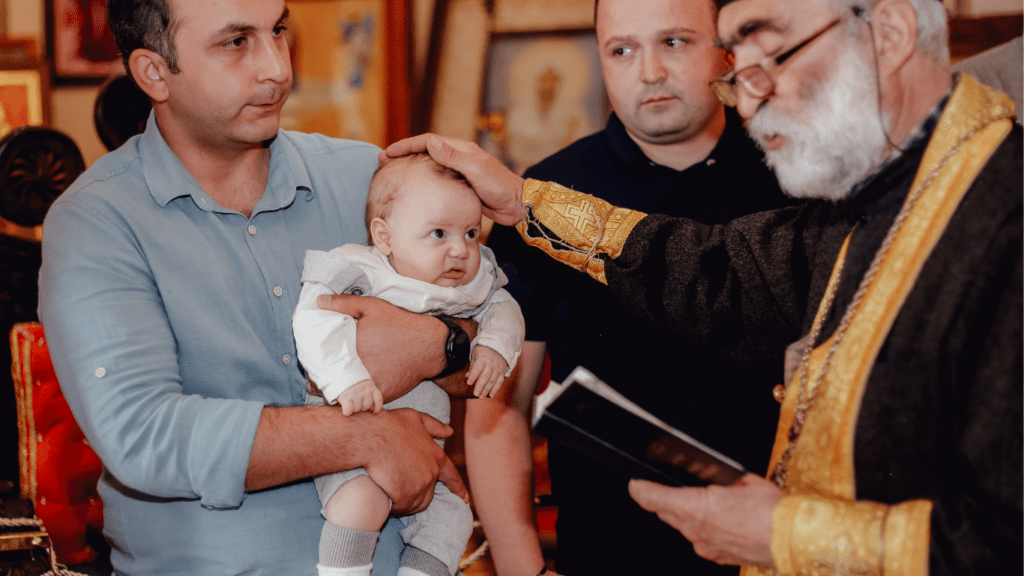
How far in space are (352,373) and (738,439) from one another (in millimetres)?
1093

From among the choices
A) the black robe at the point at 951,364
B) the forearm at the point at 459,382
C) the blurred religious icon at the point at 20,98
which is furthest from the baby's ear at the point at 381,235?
the blurred religious icon at the point at 20,98

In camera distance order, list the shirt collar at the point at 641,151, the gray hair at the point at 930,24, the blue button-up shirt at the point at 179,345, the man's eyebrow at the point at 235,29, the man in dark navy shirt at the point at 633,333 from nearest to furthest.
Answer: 1. the gray hair at the point at 930,24
2. the blue button-up shirt at the point at 179,345
3. the man's eyebrow at the point at 235,29
4. the man in dark navy shirt at the point at 633,333
5. the shirt collar at the point at 641,151

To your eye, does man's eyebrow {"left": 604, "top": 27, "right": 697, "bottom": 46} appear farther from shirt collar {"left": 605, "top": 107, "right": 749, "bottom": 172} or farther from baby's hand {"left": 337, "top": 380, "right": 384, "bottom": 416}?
baby's hand {"left": 337, "top": 380, "right": 384, "bottom": 416}

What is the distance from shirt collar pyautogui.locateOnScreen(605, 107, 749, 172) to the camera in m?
2.38

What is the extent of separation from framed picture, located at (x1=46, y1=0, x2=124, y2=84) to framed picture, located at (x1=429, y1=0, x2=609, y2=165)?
200 centimetres

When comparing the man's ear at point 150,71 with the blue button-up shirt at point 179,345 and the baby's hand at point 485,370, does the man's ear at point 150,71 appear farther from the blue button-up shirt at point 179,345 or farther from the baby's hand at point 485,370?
the baby's hand at point 485,370

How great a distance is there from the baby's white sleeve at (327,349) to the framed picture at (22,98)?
11.3ft

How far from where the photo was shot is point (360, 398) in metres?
1.86

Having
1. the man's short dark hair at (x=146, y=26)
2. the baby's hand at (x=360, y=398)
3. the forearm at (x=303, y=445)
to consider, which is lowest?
the forearm at (x=303, y=445)

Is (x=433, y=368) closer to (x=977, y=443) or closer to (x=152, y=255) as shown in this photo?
(x=152, y=255)

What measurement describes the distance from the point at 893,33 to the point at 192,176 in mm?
1712

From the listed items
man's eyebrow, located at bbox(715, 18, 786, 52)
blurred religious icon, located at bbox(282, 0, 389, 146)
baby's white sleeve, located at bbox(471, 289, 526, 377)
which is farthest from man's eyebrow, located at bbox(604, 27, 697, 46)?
blurred religious icon, located at bbox(282, 0, 389, 146)

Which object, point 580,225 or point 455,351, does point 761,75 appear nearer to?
point 580,225

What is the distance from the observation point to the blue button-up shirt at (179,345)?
176cm
